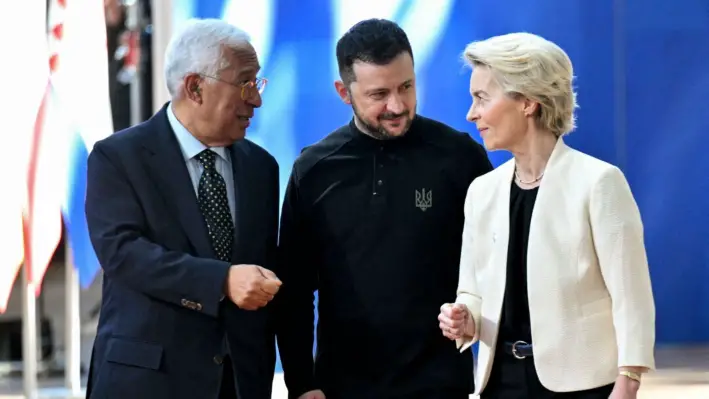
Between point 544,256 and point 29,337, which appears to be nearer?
point 544,256

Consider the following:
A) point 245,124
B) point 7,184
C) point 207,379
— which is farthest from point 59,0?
point 207,379

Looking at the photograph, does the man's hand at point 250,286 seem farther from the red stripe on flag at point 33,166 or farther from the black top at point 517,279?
the red stripe on flag at point 33,166

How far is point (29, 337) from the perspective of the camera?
511cm

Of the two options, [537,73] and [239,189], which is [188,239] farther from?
[537,73]

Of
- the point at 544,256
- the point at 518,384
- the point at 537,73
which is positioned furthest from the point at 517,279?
the point at 537,73

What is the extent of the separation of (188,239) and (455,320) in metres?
0.71

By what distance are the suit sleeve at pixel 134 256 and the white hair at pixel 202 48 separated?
11.9 inches

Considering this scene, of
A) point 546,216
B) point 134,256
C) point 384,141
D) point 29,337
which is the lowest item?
point 29,337

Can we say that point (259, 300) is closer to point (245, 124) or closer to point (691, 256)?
point (245, 124)

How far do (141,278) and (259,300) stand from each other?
1.03 feet

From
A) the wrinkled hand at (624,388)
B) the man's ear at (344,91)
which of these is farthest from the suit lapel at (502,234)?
the man's ear at (344,91)

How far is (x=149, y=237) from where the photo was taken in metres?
2.67

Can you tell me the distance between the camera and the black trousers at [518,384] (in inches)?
94.9

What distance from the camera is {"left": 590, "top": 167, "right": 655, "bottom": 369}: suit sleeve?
233 centimetres
